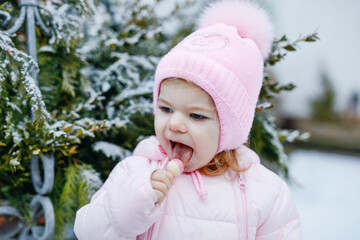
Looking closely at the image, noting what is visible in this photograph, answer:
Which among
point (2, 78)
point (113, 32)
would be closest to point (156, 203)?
point (2, 78)

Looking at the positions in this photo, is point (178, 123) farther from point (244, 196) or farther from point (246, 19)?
point (246, 19)

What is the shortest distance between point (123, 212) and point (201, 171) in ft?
0.83

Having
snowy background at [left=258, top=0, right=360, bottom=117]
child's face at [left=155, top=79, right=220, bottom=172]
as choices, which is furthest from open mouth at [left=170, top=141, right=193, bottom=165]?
snowy background at [left=258, top=0, right=360, bottom=117]

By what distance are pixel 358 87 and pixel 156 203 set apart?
10.3 feet

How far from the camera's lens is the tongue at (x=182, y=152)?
0.83 m

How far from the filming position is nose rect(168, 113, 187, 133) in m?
0.78

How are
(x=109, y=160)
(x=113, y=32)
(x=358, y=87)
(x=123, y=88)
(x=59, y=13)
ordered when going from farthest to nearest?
1. (x=358, y=87)
2. (x=113, y=32)
3. (x=123, y=88)
4. (x=109, y=160)
5. (x=59, y=13)

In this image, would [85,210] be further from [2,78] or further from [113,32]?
[113,32]

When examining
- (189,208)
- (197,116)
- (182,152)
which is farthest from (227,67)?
(189,208)

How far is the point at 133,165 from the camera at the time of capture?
885mm

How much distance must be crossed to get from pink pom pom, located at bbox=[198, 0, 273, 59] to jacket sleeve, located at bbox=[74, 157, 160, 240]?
0.49 m

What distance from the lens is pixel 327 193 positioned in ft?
7.73

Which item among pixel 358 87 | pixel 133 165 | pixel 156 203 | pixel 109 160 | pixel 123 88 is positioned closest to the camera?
pixel 156 203

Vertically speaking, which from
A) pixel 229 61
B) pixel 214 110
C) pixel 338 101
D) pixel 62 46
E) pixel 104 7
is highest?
pixel 104 7
